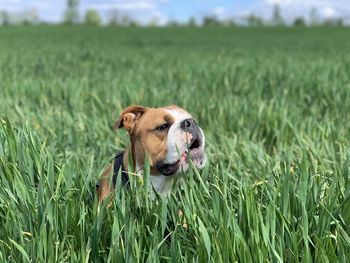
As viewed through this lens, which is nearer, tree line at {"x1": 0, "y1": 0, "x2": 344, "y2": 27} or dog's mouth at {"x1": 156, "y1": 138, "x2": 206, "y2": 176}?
dog's mouth at {"x1": 156, "y1": 138, "x2": 206, "y2": 176}

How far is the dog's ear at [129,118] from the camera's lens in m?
2.61

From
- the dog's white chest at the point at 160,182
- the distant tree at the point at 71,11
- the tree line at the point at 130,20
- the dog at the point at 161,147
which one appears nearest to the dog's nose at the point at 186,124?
the dog at the point at 161,147

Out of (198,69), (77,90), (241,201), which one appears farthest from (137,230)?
(198,69)

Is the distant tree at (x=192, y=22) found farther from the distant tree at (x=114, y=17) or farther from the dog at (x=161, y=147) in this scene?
the dog at (x=161, y=147)

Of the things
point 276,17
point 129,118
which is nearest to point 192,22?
point 276,17

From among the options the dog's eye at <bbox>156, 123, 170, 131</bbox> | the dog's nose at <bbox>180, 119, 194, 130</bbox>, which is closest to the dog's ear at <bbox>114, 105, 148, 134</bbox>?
the dog's eye at <bbox>156, 123, 170, 131</bbox>

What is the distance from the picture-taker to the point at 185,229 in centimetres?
198

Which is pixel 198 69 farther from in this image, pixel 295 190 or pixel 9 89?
pixel 295 190

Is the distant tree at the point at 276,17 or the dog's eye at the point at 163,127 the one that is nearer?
the dog's eye at the point at 163,127

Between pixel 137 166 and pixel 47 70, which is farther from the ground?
pixel 137 166

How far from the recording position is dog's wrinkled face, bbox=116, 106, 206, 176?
2.45 m

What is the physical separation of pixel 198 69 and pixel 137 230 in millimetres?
7118

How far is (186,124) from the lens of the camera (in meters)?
2.49

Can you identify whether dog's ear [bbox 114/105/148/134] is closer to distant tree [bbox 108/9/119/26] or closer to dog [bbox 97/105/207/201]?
dog [bbox 97/105/207/201]
